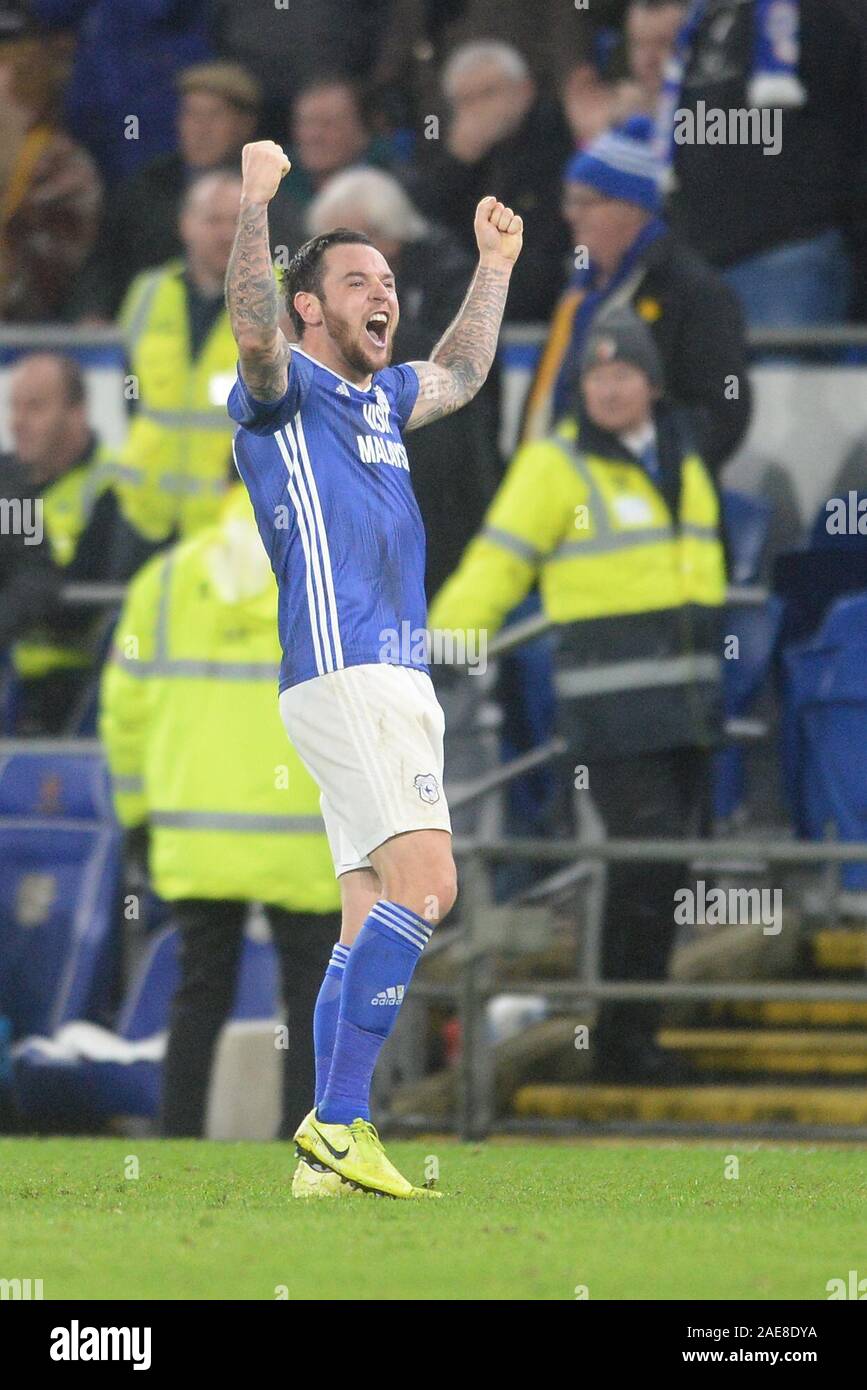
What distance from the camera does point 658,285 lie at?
988cm

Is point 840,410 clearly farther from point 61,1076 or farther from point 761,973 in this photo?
point 61,1076

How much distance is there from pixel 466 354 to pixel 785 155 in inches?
178

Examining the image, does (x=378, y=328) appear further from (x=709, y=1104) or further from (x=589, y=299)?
(x=589, y=299)

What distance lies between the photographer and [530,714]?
33.4 feet

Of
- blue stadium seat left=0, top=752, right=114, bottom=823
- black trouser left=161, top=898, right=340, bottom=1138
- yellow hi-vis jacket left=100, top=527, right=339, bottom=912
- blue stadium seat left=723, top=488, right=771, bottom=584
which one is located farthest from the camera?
blue stadium seat left=723, top=488, right=771, bottom=584

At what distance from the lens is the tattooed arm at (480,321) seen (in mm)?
6195

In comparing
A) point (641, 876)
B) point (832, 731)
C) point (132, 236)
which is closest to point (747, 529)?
point (832, 731)

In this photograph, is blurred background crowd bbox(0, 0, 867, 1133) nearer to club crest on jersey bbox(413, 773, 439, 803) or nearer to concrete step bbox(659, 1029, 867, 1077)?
concrete step bbox(659, 1029, 867, 1077)

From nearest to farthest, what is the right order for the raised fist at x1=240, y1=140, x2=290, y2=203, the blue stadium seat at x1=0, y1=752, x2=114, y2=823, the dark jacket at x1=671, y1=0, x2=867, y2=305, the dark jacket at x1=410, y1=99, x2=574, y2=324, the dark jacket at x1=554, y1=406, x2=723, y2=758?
the raised fist at x1=240, y1=140, x2=290, y2=203 < the dark jacket at x1=554, y1=406, x2=723, y2=758 < the blue stadium seat at x1=0, y1=752, x2=114, y2=823 < the dark jacket at x1=671, y1=0, x2=867, y2=305 < the dark jacket at x1=410, y1=99, x2=574, y2=324

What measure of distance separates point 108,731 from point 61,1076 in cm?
149

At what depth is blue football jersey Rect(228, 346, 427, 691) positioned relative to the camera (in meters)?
5.60

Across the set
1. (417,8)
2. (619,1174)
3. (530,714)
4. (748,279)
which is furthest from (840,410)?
(619,1174)

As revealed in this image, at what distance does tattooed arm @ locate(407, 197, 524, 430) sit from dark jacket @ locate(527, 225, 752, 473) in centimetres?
340

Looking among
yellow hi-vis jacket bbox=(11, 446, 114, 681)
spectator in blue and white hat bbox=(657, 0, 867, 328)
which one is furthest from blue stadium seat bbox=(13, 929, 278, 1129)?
spectator in blue and white hat bbox=(657, 0, 867, 328)
